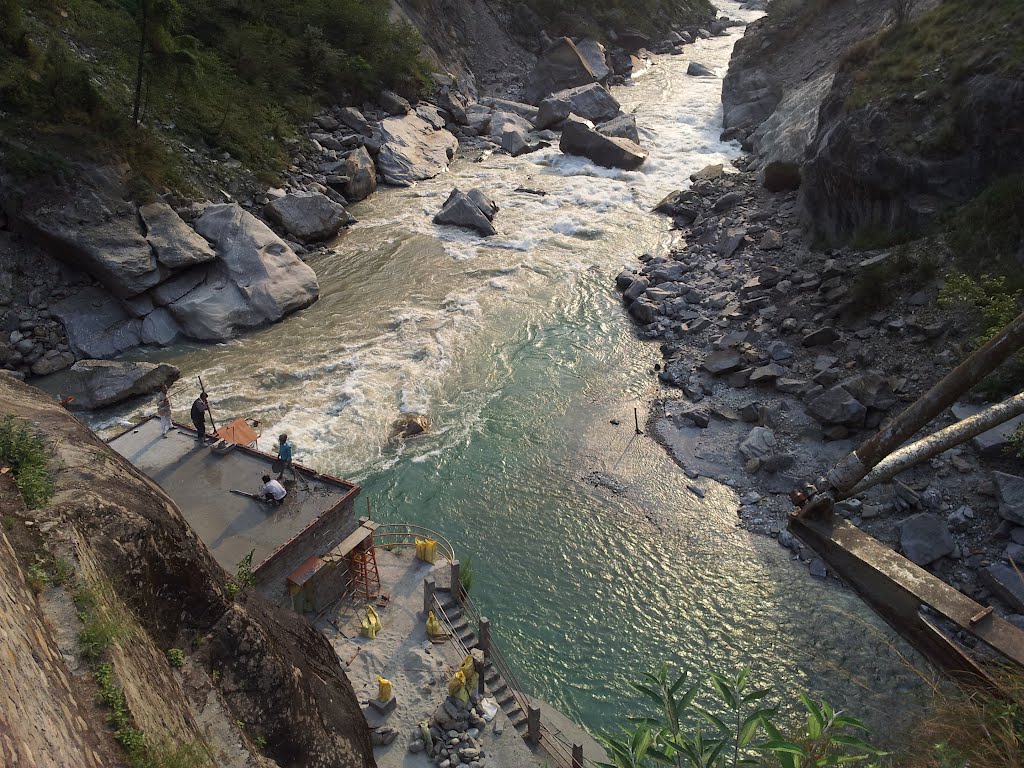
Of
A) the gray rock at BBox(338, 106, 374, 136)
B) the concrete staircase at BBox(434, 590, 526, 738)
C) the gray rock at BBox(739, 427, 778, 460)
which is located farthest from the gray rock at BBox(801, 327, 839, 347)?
the gray rock at BBox(338, 106, 374, 136)

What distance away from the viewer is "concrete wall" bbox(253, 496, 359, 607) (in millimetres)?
12344

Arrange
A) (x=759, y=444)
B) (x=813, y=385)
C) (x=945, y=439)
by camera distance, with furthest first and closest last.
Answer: (x=813, y=385) → (x=759, y=444) → (x=945, y=439)

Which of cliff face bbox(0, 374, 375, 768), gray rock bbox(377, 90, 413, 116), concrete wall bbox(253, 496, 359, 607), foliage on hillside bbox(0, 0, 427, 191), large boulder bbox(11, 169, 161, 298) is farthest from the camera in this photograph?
gray rock bbox(377, 90, 413, 116)

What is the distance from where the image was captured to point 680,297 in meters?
26.1

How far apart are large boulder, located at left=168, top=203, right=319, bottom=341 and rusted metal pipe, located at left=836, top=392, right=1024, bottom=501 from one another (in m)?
21.1

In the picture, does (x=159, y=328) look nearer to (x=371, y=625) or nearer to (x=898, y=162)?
(x=371, y=625)

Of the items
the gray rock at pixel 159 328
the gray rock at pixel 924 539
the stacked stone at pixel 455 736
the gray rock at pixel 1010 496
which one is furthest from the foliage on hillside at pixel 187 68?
the gray rock at pixel 1010 496

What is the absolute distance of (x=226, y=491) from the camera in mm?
13688

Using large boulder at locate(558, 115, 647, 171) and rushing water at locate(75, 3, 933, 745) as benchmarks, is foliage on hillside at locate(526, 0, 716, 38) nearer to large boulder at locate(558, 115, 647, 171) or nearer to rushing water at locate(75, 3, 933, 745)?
large boulder at locate(558, 115, 647, 171)

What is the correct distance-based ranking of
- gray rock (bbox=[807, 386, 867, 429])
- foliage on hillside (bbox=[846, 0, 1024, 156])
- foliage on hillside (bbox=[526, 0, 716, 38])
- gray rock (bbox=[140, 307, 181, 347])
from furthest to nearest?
foliage on hillside (bbox=[526, 0, 716, 38]), gray rock (bbox=[140, 307, 181, 347]), foliage on hillside (bbox=[846, 0, 1024, 156]), gray rock (bbox=[807, 386, 867, 429])

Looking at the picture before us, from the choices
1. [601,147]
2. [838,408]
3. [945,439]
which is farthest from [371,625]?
[601,147]

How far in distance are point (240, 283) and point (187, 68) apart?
11.4 meters

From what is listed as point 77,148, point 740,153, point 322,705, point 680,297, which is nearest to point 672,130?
point 740,153

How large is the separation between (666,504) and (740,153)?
1094 inches
